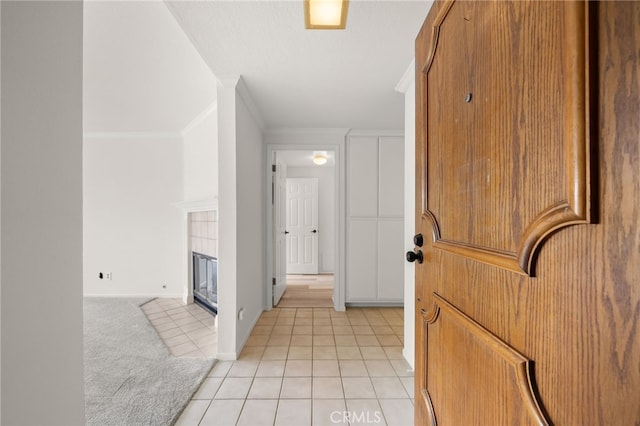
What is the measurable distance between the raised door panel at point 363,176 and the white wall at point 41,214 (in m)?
2.95

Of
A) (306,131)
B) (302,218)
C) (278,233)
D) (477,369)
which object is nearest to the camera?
(477,369)

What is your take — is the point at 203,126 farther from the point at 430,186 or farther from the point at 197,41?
the point at 430,186

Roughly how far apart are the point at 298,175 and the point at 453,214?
5.07 metres

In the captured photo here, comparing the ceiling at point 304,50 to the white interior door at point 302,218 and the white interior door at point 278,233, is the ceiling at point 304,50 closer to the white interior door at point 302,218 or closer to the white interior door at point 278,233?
the white interior door at point 278,233

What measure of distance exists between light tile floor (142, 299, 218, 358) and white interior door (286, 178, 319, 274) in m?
2.45

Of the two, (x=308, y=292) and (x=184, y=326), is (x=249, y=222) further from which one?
(x=308, y=292)

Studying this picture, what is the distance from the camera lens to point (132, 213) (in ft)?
12.8

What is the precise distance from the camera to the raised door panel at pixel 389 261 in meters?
3.49

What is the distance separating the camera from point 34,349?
614 millimetres

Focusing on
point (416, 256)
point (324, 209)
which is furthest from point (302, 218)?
point (416, 256)

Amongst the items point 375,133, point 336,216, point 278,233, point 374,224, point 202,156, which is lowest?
point 278,233

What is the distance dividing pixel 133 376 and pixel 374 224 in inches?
108

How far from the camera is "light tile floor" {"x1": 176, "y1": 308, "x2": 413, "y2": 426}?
1.60 m

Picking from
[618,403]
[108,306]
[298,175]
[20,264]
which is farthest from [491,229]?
[298,175]
